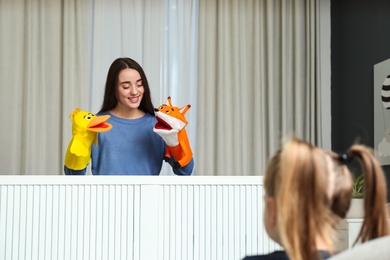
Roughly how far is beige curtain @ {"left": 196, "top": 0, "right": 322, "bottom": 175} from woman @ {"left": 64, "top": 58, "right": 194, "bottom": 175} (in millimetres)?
2002

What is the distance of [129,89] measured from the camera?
2.34m

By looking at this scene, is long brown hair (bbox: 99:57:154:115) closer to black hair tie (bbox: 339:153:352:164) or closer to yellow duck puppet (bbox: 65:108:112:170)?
yellow duck puppet (bbox: 65:108:112:170)

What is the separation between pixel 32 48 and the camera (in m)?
4.34

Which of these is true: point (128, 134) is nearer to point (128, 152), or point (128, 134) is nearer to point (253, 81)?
point (128, 152)

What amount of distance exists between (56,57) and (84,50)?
169mm

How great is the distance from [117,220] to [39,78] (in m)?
2.47

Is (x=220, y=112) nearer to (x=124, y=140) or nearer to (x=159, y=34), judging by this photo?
(x=159, y=34)

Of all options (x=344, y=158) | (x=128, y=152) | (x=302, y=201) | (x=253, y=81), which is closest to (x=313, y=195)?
(x=302, y=201)

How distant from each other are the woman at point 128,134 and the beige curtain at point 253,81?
6.57 ft

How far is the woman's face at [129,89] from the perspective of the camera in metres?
2.33

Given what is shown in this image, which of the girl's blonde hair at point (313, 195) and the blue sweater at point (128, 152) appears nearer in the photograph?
the girl's blonde hair at point (313, 195)

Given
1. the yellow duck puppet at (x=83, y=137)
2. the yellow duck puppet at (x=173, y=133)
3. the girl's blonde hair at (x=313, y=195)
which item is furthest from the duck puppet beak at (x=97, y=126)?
the girl's blonde hair at (x=313, y=195)

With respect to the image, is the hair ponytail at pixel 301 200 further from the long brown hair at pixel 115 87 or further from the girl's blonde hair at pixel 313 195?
the long brown hair at pixel 115 87

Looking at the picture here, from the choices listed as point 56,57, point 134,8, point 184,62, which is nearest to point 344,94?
point 184,62
